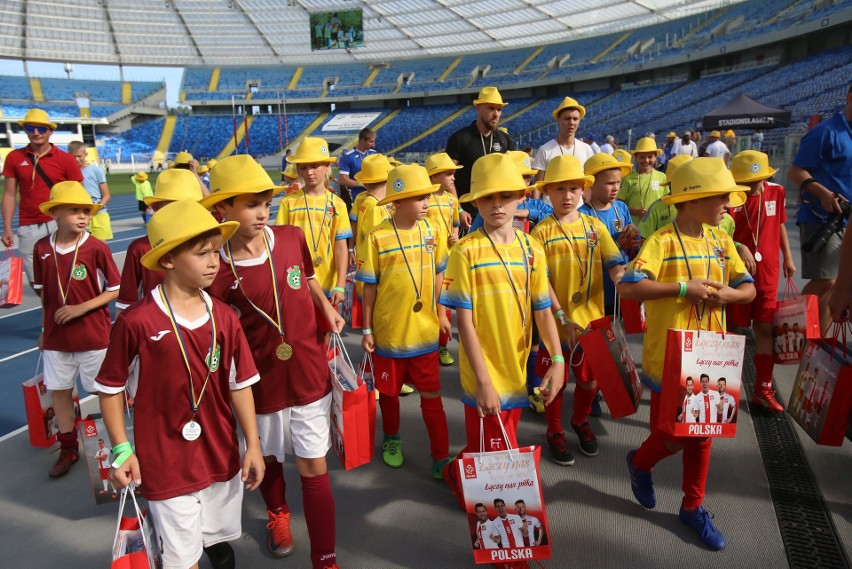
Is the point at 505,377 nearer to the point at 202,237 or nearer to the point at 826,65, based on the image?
the point at 202,237

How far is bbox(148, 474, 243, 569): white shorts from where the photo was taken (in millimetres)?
2150

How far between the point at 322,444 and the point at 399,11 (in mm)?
45161

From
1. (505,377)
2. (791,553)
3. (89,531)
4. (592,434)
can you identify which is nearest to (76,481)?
(89,531)

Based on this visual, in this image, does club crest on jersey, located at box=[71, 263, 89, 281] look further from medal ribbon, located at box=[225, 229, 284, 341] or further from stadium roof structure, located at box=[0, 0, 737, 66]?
stadium roof structure, located at box=[0, 0, 737, 66]

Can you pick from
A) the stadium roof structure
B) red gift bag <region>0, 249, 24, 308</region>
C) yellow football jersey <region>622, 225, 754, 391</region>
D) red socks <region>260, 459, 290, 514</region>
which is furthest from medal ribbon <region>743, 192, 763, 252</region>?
the stadium roof structure

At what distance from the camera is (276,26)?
4850 centimetres

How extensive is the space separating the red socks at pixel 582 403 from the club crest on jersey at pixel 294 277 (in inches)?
82.7

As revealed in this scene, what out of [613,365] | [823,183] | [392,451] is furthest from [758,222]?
[392,451]

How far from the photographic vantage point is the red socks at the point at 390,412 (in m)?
3.69

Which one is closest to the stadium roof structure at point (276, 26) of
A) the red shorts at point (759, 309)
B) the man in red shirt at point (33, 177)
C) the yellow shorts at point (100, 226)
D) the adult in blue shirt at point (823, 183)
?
the yellow shorts at point (100, 226)

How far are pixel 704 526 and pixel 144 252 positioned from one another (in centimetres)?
342

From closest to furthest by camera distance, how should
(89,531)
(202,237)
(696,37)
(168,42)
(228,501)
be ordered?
(202,237) → (228,501) → (89,531) → (696,37) → (168,42)

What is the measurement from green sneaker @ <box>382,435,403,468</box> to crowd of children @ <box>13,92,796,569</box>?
0.07 feet

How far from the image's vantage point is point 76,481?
360 centimetres
